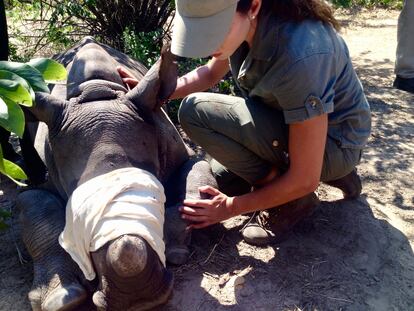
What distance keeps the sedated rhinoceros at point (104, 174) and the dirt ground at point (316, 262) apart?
21 centimetres

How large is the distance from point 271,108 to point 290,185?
521 millimetres

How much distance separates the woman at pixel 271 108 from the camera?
8.89ft

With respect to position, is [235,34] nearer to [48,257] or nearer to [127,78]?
[127,78]

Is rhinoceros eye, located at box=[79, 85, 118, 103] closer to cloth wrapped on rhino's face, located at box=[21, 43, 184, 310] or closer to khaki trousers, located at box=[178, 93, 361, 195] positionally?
cloth wrapped on rhino's face, located at box=[21, 43, 184, 310]

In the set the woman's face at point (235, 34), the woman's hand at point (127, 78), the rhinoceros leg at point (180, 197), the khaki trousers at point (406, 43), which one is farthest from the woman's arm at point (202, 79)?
the khaki trousers at point (406, 43)

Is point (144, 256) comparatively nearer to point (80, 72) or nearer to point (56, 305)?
point (56, 305)

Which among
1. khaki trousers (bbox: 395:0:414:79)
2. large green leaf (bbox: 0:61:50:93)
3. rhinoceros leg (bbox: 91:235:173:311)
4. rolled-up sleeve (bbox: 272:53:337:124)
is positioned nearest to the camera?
large green leaf (bbox: 0:61:50:93)

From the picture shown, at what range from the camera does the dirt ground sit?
3057mm

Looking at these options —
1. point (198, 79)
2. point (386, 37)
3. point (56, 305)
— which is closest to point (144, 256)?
point (56, 305)

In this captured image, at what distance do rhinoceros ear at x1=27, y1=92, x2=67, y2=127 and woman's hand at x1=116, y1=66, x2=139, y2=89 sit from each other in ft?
2.02

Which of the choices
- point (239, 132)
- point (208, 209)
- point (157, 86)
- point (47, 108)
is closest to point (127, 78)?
point (157, 86)

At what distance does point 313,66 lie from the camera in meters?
2.81

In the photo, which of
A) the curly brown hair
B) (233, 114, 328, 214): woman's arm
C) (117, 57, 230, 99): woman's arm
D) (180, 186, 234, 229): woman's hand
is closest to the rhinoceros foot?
(180, 186, 234, 229): woman's hand

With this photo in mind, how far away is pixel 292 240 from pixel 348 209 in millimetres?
525
